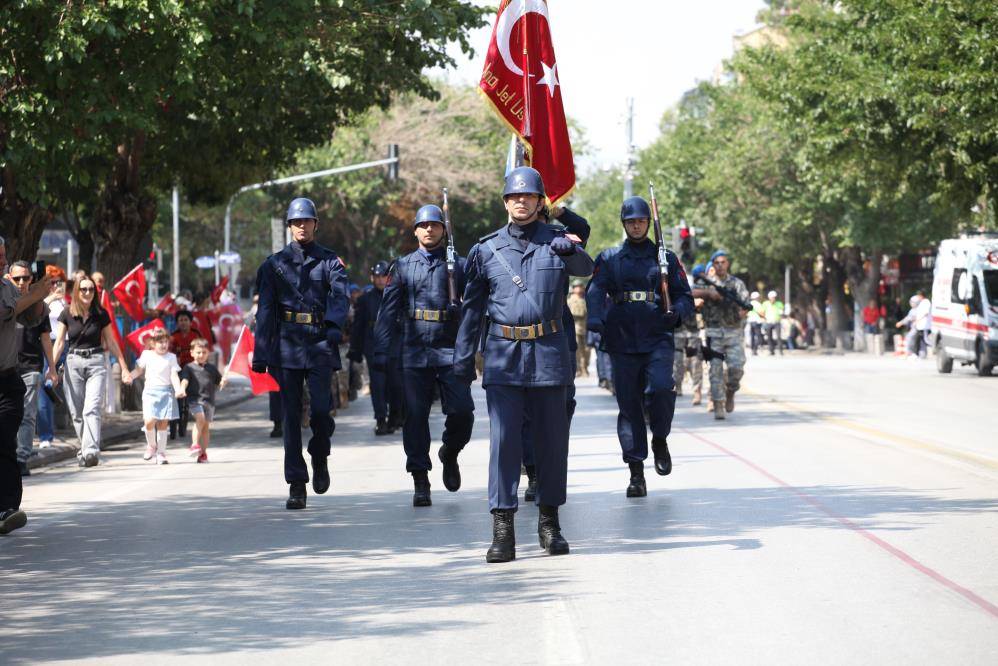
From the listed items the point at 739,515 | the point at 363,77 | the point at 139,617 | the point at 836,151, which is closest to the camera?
the point at 139,617

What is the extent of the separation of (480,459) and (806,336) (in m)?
48.6

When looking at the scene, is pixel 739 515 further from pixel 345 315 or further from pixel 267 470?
pixel 267 470

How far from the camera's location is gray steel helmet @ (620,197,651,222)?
11266 millimetres

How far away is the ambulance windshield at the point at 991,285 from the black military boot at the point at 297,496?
22.0m

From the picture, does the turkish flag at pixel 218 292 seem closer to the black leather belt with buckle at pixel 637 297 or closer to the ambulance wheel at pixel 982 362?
the ambulance wheel at pixel 982 362

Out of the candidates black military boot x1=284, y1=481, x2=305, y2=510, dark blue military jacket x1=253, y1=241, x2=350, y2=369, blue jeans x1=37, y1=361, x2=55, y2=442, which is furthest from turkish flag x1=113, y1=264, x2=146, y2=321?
black military boot x1=284, y1=481, x2=305, y2=510

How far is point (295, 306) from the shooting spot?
438 inches

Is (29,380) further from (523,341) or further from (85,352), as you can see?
(523,341)

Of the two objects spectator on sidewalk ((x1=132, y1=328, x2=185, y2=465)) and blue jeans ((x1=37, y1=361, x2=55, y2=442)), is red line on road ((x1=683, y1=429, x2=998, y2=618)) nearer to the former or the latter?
spectator on sidewalk ((x1=132, y1=328, x2=185, y2=465))

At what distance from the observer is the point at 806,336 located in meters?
62.0

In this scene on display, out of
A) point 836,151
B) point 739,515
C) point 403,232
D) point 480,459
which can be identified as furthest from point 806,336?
point 739,515

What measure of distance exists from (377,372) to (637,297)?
742 cm

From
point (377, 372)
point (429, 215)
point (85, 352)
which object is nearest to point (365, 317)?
point (377, 372)

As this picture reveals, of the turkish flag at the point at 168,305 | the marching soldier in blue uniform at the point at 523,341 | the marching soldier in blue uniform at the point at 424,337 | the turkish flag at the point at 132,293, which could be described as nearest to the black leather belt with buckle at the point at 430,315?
the marching soldier in blue uniform at the point at 424,337
